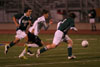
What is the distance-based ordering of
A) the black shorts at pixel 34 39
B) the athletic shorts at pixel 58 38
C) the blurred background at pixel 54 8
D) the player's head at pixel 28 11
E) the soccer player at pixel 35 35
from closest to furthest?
the athletic shorts at pixel 58 38
the soccer player at pixel 35 35
the player's head at pixel 28 11
the black shorts at pixel 34 39
the blurred background at pixel 54 8

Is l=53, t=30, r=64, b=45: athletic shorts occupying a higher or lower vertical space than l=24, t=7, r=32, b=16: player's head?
lower

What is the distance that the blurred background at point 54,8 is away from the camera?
113 ft

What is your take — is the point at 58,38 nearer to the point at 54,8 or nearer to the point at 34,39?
the point at 34,39

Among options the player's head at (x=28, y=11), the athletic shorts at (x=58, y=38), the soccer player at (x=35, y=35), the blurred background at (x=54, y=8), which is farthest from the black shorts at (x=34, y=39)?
the blurred background at (x=54, y=8)

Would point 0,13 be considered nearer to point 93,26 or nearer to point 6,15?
point 6,15

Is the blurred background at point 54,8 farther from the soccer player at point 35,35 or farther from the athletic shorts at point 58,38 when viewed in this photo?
the athletic shorts at point 58,38

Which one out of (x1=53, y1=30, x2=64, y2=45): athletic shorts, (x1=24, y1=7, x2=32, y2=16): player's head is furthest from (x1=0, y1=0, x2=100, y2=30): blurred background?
(x1=53, y1=30, x2=64, y2=45): athletic shorts

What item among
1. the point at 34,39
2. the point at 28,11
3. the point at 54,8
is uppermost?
the point at 28,11

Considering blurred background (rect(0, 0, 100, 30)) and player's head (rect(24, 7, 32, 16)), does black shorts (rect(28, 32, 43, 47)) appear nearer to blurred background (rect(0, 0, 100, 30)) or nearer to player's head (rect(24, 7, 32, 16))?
player's head (rect(24, 7, 32, 16))

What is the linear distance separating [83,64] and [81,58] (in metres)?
1.71

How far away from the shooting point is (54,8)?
35.2 m

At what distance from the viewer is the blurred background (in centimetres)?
3438

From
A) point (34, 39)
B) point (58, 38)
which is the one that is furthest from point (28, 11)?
point (58, 38)

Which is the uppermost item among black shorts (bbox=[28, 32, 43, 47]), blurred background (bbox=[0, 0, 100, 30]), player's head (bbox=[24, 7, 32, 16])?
player's head (bbox=[24, 7, 32, 16])
